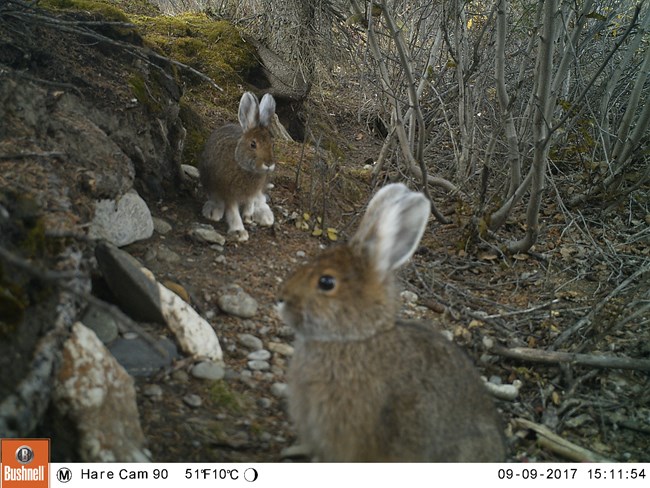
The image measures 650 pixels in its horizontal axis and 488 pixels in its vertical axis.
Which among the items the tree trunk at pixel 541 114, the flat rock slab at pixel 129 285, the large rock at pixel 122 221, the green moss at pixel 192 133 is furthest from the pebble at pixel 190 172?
the tree trunk at pixel 541 114

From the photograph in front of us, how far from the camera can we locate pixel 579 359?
4027 millimetres

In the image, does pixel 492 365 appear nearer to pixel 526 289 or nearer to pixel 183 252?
pixel 526 289

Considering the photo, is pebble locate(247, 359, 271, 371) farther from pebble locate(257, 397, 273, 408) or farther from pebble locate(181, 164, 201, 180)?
pebble locate(181, 164, 201, 180)

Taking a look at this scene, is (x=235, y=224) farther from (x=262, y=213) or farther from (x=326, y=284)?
(x=326, y=284)

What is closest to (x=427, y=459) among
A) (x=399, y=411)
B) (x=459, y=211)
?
(x=399, y=411)

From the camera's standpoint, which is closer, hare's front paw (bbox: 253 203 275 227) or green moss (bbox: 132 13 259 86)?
hare's front paw (bbox: 253 203 275 227)

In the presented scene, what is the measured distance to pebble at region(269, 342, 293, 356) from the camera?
398cm

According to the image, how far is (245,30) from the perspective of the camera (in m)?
8.37

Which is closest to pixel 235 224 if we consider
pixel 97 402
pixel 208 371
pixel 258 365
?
pixel 258 365

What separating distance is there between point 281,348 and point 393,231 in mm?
1425

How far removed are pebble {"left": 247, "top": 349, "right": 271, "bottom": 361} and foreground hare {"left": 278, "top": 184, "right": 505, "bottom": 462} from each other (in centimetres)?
82

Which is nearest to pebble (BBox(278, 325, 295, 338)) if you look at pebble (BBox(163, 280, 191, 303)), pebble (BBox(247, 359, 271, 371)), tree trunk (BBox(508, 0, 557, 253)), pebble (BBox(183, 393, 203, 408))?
pebble (BBox(247, 359, 271, 371))

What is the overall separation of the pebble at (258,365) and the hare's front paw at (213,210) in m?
2.00

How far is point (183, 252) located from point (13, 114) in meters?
1.58
